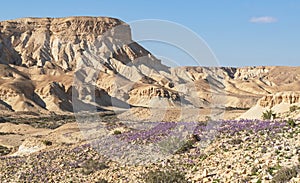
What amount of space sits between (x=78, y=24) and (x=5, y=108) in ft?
221

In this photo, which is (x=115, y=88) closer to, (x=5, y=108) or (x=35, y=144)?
(x=5, y=108)

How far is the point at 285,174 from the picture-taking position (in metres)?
8.53

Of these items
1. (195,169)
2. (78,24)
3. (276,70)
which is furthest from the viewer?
(276,70)

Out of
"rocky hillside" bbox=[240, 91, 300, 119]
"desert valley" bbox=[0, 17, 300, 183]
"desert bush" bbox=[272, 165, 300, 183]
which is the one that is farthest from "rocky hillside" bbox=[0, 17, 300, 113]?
"desert bush" bbox=[272, 165, 300, 183]

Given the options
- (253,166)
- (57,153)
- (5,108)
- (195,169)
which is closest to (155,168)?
(195,169)

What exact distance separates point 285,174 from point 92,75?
11185cm

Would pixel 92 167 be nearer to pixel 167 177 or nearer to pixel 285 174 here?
pixel 167 177

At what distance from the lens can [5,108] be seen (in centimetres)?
9150

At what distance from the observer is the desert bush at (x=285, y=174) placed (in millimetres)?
8462

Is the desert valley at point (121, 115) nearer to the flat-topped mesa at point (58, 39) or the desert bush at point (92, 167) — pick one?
the desert bush at point (92, 167)

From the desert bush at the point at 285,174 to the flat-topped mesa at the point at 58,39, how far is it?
413ft

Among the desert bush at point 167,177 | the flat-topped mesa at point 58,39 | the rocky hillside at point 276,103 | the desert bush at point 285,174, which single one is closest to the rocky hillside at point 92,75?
the flat-topped mesa at point 58,39

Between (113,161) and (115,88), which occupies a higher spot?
(115,88)

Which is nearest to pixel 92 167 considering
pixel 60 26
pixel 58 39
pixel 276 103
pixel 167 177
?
pixel 167 177
